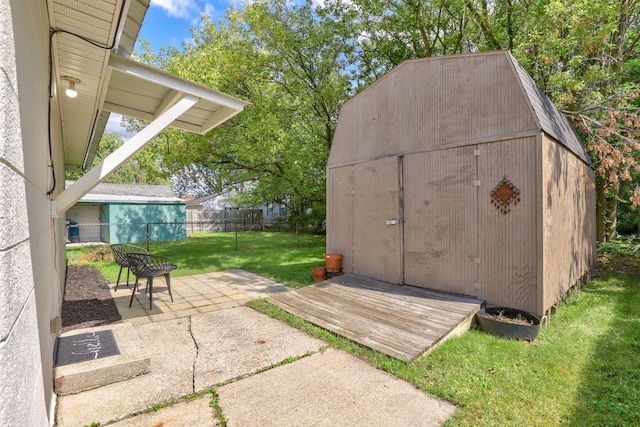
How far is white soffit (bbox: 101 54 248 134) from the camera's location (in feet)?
10.3

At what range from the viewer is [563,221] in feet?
15.9

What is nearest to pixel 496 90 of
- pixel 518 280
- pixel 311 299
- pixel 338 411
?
pixel 518 280

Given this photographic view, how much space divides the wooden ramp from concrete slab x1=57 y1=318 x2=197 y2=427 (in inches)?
67.8

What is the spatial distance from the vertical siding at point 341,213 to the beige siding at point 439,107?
543mm

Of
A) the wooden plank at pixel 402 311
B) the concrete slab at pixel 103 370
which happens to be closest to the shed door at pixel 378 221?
the wooden plank at pixel 402 311

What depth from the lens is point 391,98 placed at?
5.91m

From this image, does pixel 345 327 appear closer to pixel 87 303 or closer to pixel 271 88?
pixel 87 303

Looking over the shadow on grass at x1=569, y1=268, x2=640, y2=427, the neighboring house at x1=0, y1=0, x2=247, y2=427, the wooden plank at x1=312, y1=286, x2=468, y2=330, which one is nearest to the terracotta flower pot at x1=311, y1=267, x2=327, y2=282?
the wooden plank at x1=312, y1=286, x2=468, y2=330

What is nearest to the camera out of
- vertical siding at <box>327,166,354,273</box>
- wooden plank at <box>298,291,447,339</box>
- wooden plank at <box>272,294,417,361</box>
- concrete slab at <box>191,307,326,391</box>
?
concrete slab at <box>191,307,326,391</box>

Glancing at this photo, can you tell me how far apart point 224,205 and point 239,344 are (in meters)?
26.1

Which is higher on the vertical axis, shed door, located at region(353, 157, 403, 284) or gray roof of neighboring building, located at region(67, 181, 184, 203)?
gray roof of neighboring building, located at region(67, 181, 184, 203)

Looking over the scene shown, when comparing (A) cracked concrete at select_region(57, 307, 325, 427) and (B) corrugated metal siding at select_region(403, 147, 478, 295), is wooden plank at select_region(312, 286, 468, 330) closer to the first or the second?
(B) corrugated metal siding at select_region(403, 147, 478, 295)

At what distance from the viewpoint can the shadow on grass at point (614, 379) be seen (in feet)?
7.92

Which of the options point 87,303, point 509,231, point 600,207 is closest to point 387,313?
point 509,231
